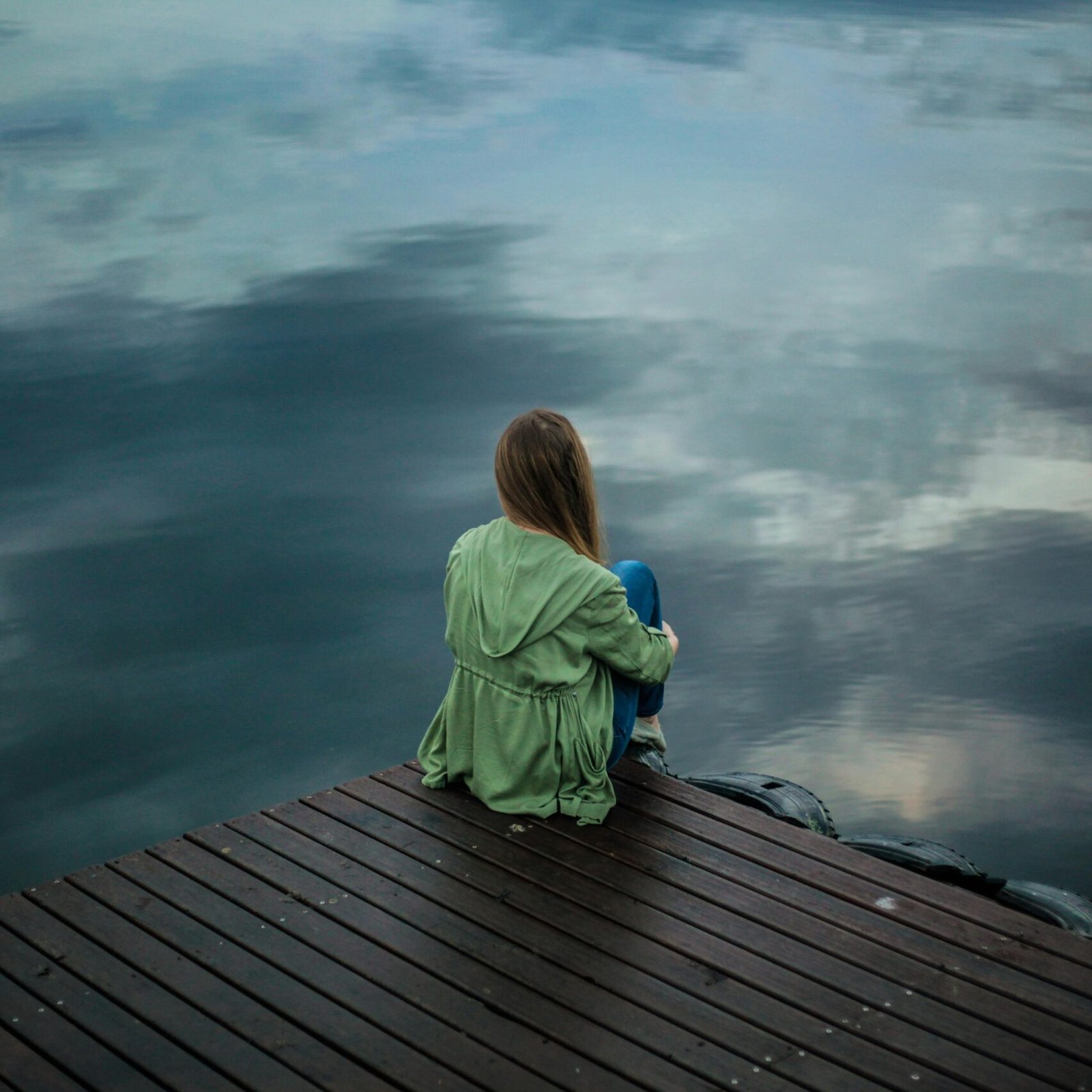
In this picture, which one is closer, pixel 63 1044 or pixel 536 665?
pixel 63 1044

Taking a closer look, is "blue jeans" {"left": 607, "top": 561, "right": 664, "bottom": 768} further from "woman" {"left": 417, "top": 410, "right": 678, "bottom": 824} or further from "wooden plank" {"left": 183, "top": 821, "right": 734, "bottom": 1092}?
"wooden plank" {"left": 183, "top": 821, "right": 734, "bottom": 1092}

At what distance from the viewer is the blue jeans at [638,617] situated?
10.8 ft

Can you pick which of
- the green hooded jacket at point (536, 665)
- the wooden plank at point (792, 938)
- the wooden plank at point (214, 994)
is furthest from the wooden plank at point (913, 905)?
the wooden plank at point (214, 994)

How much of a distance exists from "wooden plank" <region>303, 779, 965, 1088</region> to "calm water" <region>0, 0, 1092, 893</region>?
2296 mm

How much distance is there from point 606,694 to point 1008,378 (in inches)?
265

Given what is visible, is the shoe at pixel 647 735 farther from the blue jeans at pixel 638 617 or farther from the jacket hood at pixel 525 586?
the jacket hood at pixel 525 586

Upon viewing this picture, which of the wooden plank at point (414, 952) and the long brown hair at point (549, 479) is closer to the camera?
the wooden plank at point (414, 952)

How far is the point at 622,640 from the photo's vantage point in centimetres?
314

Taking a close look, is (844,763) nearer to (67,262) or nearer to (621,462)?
(621,462)

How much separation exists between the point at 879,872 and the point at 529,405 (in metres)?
6.02

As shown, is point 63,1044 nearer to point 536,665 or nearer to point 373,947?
point 373,947

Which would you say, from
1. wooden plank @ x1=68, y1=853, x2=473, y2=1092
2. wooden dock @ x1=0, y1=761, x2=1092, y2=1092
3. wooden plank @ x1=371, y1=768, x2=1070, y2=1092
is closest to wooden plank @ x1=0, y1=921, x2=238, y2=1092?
wooden dock @ x1=0, y1=761, x2=1092, y2=1092

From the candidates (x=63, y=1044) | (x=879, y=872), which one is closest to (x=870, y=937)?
(x=879, y=872)

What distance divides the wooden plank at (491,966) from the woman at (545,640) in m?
0.37
